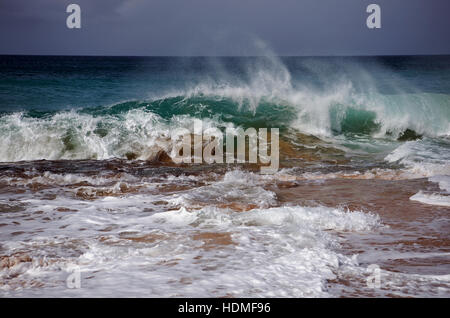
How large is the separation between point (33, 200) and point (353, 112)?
39.1 ft

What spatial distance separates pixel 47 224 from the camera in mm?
4367

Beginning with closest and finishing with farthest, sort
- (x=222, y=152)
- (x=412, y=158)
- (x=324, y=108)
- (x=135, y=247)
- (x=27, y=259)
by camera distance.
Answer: (x=27, y=259)
(x=135, y=247)
(x=412, y=158)
(x=222, y=152)
(x=324, y=108)

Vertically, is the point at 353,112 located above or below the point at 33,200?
above

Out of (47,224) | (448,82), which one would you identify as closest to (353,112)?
(47,224)

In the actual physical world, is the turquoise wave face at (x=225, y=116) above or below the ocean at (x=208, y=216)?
above

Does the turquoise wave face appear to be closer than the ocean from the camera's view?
No

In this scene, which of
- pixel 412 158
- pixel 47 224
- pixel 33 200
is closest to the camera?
pixel 47 224

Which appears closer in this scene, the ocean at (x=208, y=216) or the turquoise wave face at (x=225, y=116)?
the ocean at (x=208, y=216)

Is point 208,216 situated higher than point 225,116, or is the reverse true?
point 225,116

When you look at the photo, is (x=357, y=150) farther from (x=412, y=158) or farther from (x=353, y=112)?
(x=353, y=112)

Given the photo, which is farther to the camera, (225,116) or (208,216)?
(225,116)

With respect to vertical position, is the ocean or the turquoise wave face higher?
the turquoise wave face
